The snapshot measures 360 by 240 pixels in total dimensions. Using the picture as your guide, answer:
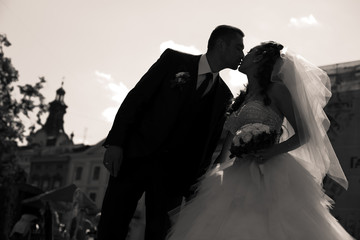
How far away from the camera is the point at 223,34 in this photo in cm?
361

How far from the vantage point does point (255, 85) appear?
349 cm

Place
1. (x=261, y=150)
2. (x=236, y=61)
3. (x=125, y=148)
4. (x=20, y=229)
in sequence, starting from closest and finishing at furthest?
(x=261, y=150)
(x=125, y=148)
(x=236, y=61)
(x=20, y=229)

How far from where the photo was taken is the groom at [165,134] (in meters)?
3.29

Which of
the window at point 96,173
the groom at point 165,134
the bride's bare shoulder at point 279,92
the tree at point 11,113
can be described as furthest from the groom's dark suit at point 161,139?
the window at point 96,173

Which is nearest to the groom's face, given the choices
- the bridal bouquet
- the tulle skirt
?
the bridal bouquet

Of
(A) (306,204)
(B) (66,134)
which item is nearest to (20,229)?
(A) (306,204)

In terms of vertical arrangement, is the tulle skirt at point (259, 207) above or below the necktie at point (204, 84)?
below

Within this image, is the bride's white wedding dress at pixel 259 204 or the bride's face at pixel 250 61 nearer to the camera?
the bride's white wedding dress at pixel 259 204

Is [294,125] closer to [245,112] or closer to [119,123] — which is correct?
[245,112]

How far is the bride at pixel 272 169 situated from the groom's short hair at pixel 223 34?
0.74 feet

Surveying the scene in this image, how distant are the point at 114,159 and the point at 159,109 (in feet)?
1.75

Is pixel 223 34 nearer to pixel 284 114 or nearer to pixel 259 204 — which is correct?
pixel 284 114

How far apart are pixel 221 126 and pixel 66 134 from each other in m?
74.9

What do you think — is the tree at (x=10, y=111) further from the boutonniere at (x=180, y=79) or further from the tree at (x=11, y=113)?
the boutonniere at (x=180, y=79)
